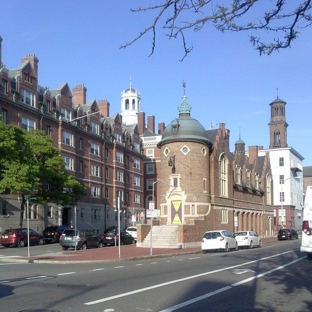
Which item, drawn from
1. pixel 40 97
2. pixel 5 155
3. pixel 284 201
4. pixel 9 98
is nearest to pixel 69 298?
pixel 5 155

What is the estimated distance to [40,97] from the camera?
53.5 meters

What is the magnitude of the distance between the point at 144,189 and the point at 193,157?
4011cm

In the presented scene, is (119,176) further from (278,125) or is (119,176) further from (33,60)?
(278,125)

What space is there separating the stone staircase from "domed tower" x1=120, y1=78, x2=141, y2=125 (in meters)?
65.0

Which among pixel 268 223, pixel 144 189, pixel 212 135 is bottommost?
pixel 268 223

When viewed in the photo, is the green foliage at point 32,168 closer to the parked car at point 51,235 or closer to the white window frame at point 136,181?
the parked car at point 51,235

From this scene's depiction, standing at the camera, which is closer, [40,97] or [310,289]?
[310,289]

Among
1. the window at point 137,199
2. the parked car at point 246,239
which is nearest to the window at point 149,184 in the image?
the window at point 137,199

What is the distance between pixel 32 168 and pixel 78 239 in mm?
8385

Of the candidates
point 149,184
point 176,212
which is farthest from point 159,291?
point 149,184

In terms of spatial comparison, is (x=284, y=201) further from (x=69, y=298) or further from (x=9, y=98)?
(x=69, y=298)

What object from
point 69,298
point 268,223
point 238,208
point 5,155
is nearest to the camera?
point 69,298

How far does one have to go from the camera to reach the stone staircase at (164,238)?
39403 mm

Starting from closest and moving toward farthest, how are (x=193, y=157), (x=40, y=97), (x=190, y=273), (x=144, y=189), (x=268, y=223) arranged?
1. (x=190, y=273)
2. (x=193, y=157)
3. (x=40, y=97)
4. (x=268, y=223)
5. (x=144, y=189)
